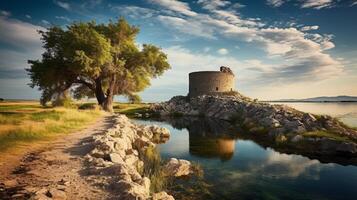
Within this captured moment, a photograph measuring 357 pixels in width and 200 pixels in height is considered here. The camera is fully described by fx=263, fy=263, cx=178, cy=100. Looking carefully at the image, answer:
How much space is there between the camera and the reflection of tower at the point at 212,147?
17.3 metres

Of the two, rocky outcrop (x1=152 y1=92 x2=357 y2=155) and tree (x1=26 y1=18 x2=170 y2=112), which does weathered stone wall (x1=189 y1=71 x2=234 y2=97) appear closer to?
rocky outcrop (x1=152 y1=92 x2=357 y2=155)

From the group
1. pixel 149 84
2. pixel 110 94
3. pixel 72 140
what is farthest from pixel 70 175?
pixel 149 84

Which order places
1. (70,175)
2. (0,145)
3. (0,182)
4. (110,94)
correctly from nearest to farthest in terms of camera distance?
(0,182)
(70,175)
(0,145)
(110,94)

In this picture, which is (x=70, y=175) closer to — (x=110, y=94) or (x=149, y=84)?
(x=110, y=94)

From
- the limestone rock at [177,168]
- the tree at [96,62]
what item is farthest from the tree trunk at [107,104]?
the limestone rock at [177,168]

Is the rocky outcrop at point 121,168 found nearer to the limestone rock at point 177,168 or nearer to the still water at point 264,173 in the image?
the limestone rock at point 177,168

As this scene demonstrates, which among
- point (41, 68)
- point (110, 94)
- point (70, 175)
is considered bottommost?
point (70, 175)

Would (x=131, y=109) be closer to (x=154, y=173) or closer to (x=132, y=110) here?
(x=132, y=110)

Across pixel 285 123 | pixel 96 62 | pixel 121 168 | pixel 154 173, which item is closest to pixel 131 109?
pixel 96 62

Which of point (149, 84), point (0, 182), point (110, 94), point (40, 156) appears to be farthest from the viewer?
point (149, 84)

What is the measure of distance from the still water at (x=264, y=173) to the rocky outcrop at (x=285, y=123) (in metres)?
2.91

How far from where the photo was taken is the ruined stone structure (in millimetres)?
61844

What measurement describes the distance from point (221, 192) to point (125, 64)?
3099 cm

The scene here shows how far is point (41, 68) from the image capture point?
3141 cm
